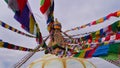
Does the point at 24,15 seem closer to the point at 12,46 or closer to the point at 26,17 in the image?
the point at 26,17

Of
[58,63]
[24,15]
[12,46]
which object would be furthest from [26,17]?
[12,46]

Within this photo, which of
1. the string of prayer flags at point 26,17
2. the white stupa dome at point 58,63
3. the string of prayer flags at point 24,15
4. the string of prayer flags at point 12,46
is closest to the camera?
the string of prayer flags at point 24,15

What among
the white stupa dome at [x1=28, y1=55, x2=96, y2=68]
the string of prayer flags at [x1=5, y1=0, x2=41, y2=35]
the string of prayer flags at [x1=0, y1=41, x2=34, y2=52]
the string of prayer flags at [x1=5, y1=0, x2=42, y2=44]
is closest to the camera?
the string of prayer flags at [x1=5, y1=0, x2=41, y2=35]

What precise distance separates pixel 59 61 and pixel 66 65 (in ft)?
1.04

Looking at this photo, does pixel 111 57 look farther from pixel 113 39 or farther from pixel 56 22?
pixel 56 22

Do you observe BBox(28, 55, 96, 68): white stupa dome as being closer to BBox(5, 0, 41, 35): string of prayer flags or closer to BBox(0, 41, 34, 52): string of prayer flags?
BBox(5, 0, 41, 35): string of prayer flags

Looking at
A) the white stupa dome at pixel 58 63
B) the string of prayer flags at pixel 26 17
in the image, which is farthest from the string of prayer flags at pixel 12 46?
the string of prayer flags at pixel 26 17

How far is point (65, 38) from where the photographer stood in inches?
686

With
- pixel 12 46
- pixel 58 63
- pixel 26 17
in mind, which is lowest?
pixel 58 63

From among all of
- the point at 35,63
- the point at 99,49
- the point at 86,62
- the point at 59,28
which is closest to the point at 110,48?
the point at 99,49

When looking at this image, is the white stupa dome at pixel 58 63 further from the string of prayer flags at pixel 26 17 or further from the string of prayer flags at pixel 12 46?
the string of prayer flags at pixel 12 46

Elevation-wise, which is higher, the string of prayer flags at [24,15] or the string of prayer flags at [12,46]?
the string of prayer flags at [24,15]

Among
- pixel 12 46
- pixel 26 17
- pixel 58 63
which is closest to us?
pixel 26 17

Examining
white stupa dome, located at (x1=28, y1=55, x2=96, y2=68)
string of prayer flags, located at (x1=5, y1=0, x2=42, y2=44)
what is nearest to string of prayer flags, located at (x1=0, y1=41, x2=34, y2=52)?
white stupa dome, located at (x1=28, y1=55, x2=96, y2=68)
